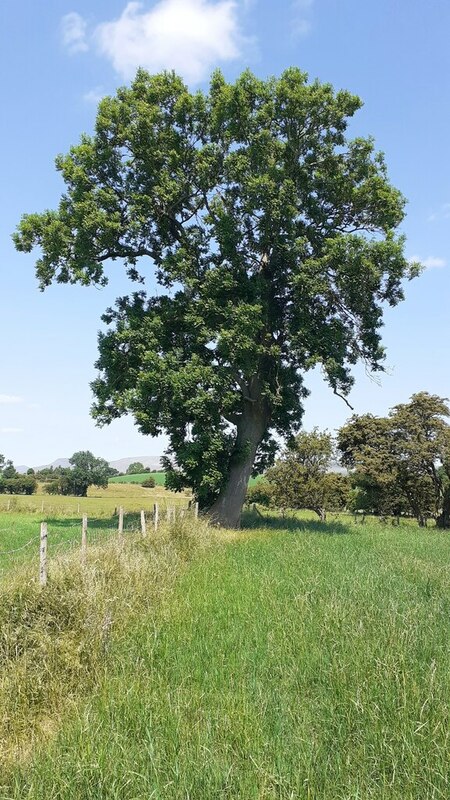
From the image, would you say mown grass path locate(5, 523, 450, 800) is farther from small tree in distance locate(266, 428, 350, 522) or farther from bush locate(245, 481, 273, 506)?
bush locate(245, 481, 273, 506)

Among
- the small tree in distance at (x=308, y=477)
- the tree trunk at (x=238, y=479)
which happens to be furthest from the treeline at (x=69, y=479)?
the tree trunk at (x=238, y=479)

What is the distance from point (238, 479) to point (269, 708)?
20118mm

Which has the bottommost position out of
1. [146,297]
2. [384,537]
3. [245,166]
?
[384,537]

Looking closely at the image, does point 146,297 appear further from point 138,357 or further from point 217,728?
point 217,728

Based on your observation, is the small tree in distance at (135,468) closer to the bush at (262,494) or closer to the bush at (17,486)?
the bush at (17,486)

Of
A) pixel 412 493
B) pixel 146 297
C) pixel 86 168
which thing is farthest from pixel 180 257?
pixel 412 493

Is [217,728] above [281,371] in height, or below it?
below

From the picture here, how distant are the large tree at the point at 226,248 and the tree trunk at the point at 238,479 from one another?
74 millimetres

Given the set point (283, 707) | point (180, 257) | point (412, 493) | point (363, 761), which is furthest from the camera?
point (412, 493)

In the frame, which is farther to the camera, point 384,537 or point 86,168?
point 86,168

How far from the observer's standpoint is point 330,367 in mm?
23641

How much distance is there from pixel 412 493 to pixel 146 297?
24.4 metres

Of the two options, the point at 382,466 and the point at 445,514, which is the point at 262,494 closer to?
the point at 382,466

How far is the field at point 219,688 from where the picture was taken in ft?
13.5
